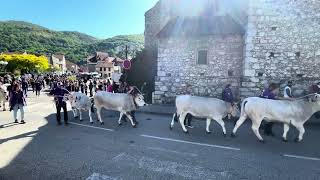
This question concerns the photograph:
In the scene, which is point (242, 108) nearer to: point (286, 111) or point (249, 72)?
point (286, 111)

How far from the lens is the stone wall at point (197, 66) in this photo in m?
17.9

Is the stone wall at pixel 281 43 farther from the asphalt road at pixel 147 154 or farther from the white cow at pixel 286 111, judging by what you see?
the white cow at pixel 286 111

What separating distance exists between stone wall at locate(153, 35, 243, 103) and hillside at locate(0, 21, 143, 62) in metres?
112

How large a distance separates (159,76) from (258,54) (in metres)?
6.03

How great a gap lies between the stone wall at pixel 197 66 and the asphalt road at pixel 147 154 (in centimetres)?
608

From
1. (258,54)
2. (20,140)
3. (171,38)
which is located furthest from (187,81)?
(20,140)

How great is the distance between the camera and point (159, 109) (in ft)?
56.6

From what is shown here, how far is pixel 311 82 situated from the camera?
15.7 m

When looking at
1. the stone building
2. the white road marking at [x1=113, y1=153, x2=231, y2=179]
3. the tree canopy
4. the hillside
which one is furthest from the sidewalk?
the hillside

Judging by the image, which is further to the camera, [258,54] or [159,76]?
[159,76]

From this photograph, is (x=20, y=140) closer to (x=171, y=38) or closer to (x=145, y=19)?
(x=171, y=38)

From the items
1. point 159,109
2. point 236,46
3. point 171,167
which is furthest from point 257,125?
point 236,46

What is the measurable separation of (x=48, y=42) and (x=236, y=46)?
155 metres

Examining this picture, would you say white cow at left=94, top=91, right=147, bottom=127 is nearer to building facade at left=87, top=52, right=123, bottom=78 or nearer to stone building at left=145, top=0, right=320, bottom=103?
stone building at left=145, top=0, right=320, bottom=103
